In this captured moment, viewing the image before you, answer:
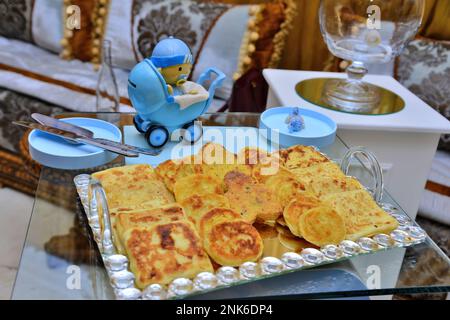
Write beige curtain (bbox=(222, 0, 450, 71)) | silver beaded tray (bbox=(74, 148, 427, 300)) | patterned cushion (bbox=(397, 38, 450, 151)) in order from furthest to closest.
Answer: beige curtain (bbox=(222, 0, 450, 71))
patterned cushion (bbox=(397, 38, 450, 151))
silver beaded tray (bbox=(74, 148, 427, 300))

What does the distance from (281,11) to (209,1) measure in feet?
1.06

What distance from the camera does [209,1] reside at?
193cm

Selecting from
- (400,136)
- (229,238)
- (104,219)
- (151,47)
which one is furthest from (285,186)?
(151,47)

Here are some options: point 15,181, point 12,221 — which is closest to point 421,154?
point 12,221

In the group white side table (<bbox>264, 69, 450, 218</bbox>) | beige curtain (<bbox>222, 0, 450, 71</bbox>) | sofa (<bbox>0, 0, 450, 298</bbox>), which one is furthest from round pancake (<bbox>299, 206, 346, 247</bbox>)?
beige curtain (<bbox>222, 0, 450, 71</bbox>)

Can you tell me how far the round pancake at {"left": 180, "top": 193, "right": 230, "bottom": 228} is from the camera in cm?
68

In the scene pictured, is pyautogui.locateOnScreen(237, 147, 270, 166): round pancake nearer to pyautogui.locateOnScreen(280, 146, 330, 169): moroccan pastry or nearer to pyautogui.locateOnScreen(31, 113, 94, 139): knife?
pyautogui.locateOnScreen(280, 146, 330, 169): moroccan pastry

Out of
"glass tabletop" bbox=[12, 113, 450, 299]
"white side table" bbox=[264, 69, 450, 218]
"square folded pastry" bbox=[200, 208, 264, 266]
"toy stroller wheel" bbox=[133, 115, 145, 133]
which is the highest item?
"toy stroller wheel" bbox=[133, 115, 145, 133]

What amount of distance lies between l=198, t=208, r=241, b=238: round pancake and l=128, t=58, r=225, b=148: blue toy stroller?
0.26 meters

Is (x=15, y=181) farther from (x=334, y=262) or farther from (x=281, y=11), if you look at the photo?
(x=334, y=262)

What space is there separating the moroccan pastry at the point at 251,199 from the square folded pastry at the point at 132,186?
0.32 ft

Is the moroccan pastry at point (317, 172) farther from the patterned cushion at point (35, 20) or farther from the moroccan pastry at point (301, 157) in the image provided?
the patterned cushion at point (35, 20)
